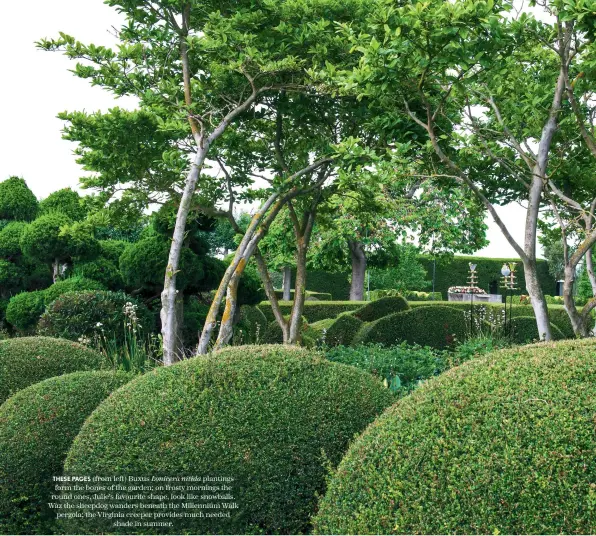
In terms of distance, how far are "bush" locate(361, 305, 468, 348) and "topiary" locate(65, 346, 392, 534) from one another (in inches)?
282

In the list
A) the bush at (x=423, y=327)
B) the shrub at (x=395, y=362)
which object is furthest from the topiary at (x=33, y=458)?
the bush at (x=423, y=327)

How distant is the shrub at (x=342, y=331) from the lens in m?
11.1

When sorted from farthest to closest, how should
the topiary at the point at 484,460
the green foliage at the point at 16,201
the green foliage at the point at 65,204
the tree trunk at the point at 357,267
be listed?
the tree trunk at the point at 357,267 → the green foliage at the point at 16,201 → the green foliage at the point at 65,204 → the topiary at the point at 484,460

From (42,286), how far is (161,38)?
7.74 metres

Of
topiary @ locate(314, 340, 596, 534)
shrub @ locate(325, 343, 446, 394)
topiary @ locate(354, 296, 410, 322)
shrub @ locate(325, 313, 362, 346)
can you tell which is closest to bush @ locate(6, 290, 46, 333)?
shrub @ locate(325, 313, 362, 346)

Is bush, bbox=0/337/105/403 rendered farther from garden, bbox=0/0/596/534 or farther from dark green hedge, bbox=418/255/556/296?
dark green hedge, bbox=418/255/556/296

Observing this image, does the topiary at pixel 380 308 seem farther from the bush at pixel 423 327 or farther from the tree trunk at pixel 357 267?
the tree trunk at pixel 357 267

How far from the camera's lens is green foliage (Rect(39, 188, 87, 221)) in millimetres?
12898

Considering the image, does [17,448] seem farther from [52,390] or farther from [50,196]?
[50,196]

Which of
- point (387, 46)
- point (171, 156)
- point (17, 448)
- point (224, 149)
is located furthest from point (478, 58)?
point (224, 149)

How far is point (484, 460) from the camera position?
245 cm

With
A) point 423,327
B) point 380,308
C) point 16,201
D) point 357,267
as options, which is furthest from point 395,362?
point 357,267

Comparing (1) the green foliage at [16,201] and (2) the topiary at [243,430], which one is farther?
(1) the green foliage at [16,201]

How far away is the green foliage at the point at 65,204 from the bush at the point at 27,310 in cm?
203
